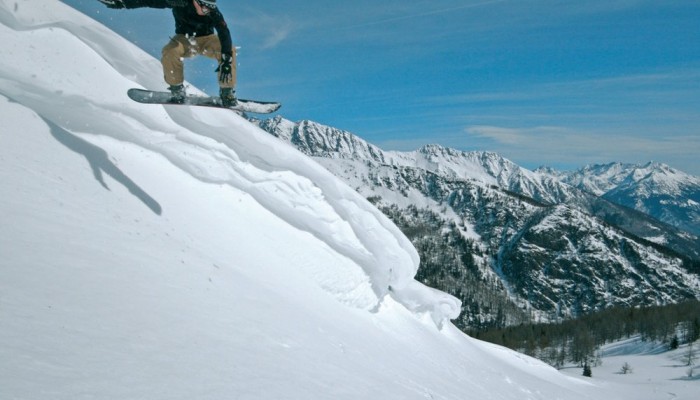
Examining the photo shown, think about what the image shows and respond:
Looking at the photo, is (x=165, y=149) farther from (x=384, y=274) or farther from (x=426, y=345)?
(x=426, y=345)

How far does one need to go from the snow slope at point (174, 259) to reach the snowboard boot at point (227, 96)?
167cm

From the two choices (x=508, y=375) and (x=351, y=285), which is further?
(x=508, y=375)

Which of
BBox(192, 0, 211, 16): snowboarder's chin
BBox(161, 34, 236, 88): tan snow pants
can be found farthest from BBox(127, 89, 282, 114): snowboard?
BBox(192, 0, 211, 16): snowboarder's chin

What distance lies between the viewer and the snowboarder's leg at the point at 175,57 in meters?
8.90

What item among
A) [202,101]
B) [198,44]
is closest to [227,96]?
[202,101]

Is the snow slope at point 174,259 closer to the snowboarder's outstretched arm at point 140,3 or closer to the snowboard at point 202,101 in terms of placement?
the snowboard at point 202,101

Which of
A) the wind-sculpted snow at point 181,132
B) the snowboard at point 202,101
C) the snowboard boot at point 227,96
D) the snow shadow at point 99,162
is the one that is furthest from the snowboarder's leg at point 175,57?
the snow shadow at point 99,162

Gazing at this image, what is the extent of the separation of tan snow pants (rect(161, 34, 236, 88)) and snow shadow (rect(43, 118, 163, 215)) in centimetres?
220

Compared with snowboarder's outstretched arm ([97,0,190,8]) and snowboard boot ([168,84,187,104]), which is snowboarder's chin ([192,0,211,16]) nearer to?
snowboarder's outstretched arm ([97,0,190,8])

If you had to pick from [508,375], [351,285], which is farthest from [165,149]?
[508,375]

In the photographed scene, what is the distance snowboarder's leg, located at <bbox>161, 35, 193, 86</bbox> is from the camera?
890 centimetres

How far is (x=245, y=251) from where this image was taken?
8672 millimetres

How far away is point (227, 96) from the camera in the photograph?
945cm

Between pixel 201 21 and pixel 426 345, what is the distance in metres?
9.26
